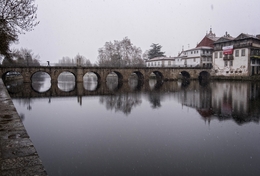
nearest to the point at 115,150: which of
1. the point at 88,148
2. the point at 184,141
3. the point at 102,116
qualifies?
the point at 88,148

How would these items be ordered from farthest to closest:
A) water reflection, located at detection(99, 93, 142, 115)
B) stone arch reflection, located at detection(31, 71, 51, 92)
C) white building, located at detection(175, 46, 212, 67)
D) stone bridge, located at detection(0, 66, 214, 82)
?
white building, located at detection(175, 46, 212, 67) < stone bridge, located at detection(0, 66, 214, 82) < stone arch reflection, located at detection(31, 71, 51, 92) < water reflection, located at detection(99, 93, 142, 115)

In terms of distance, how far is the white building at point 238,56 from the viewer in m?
48.1

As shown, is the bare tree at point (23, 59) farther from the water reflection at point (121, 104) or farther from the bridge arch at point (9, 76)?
the water reflection at point (121, 104)

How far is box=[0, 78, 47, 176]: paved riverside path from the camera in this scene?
443 centimetres

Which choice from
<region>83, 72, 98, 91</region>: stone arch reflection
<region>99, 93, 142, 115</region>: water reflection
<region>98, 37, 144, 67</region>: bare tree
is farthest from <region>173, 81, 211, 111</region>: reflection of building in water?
<region>98, 37, 144, 67</region>: bare tree

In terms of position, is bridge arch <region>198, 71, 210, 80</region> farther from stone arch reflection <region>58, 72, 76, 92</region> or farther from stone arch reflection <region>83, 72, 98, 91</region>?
stone arch reflection <region>58, 72, 76, 92</region>

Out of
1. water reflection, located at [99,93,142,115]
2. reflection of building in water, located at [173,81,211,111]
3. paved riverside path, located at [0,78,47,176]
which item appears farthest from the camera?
reflection of building in water, located at [173,81,211,111]

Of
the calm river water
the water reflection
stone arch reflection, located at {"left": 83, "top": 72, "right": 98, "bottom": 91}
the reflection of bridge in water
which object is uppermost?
stone arch reflection, located at {"left": 83, "top": 72, "right": 98, "bottom": 91}

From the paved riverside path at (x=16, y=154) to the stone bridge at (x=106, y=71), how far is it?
3741cm

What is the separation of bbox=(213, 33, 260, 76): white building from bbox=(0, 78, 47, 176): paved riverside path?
50975 mm

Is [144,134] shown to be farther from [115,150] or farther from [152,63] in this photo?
[152,63]

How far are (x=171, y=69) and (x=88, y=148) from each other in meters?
48.4

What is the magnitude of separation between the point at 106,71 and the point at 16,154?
A: 1691 inches

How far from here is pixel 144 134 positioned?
9.91m
